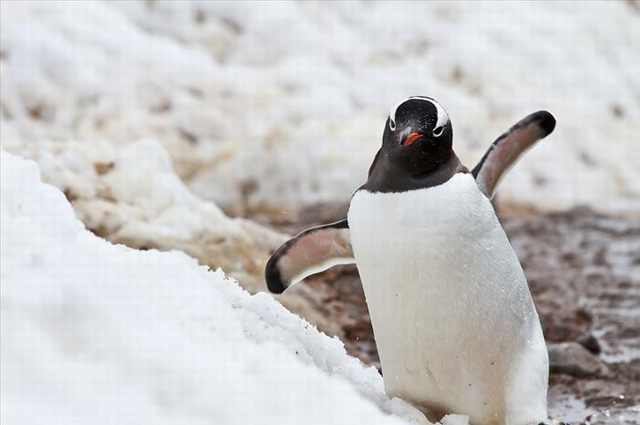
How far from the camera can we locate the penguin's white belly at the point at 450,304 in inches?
98.9

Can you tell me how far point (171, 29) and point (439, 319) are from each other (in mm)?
6909

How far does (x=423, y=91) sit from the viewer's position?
29.9ft

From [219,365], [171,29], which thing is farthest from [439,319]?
[171,29]

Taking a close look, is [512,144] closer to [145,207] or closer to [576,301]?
[145,207]

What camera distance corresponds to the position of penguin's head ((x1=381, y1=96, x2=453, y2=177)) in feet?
8.34

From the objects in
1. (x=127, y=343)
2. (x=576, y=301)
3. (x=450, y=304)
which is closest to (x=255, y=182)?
(x=576, y=301)

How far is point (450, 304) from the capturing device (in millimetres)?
2588

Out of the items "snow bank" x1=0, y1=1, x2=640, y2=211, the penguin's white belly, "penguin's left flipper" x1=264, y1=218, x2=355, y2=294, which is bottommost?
"snow bank" x1=0, y1=1, x2=640, y2=211

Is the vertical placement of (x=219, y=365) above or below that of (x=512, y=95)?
above

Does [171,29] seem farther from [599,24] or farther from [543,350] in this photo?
[543,350]

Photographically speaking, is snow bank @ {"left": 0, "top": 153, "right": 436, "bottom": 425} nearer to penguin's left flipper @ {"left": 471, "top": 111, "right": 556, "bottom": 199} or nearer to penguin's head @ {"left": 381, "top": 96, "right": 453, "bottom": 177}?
penguin's head @ {"left": 381, "top": 96, "right": 453, "bottom": 177}

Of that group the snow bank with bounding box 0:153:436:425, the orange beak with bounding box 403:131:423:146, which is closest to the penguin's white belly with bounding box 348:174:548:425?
the orange beak with bounding box 403:131:423:146

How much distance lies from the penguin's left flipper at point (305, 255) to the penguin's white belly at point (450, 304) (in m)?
0.19

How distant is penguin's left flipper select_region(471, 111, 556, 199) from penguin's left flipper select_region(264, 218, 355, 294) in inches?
17.0
